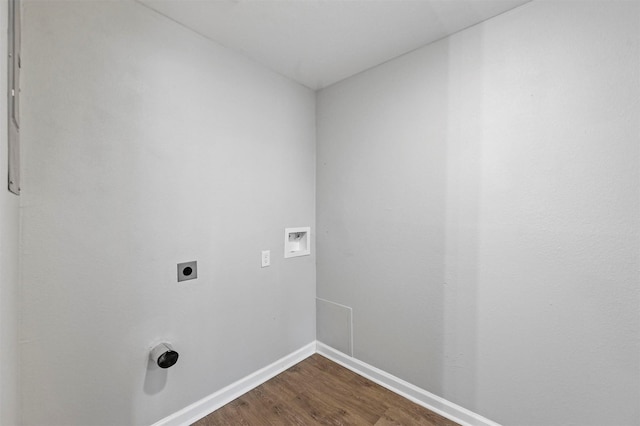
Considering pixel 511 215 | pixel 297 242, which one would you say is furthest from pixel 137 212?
pixel 511 215

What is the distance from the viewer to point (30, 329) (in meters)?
1.10

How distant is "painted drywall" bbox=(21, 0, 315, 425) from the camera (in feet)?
3.74

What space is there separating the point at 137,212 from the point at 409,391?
6.58 ft

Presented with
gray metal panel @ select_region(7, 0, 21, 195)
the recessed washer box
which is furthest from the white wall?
the recessed washer box

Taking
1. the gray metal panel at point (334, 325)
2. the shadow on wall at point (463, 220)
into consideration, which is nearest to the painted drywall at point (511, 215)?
the shadow on wall at point (463, 220)

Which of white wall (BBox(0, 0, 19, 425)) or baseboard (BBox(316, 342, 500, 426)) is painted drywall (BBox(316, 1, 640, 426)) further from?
white wall (BBox(0, 0, 19, 425))

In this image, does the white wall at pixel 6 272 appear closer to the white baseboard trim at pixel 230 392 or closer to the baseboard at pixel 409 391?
the white baseboard trim at pixel 230 392

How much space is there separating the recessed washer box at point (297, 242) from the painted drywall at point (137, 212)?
5.0 inches

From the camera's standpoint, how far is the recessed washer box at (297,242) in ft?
7.04

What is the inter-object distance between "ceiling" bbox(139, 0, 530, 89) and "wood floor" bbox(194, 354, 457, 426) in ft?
7.65

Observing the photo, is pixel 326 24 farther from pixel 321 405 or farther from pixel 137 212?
pixel 321 405

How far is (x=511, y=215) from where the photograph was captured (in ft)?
4.64

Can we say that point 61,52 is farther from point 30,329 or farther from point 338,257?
point 338,257

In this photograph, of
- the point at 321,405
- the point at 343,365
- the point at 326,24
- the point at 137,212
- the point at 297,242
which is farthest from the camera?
the point at 297,242
